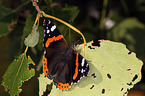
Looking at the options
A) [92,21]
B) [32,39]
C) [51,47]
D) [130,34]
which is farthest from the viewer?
[92,21]

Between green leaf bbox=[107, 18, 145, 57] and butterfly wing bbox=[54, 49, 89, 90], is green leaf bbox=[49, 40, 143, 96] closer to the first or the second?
butterfly wing bbox=[54, 49, 89, 90]

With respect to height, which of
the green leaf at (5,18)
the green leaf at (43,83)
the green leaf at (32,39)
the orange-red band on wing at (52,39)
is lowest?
the green leaf at (43,83)

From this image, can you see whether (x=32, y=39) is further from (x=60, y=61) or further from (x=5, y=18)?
(x=5, y=18)

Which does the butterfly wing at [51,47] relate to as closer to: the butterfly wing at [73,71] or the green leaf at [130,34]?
the butterfly wing at [73,71]

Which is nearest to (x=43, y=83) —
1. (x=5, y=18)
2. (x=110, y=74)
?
(x=110, y=74)

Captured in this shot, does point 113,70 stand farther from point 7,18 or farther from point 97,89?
point 7,18

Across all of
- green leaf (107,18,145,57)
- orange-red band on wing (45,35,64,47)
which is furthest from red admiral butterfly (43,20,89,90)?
green leaf (107,18,145,57)

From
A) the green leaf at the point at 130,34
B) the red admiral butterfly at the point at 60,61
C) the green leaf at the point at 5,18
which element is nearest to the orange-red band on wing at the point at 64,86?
the red admiral butterfly at the point at 60,61

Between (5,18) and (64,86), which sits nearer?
(64,86)
